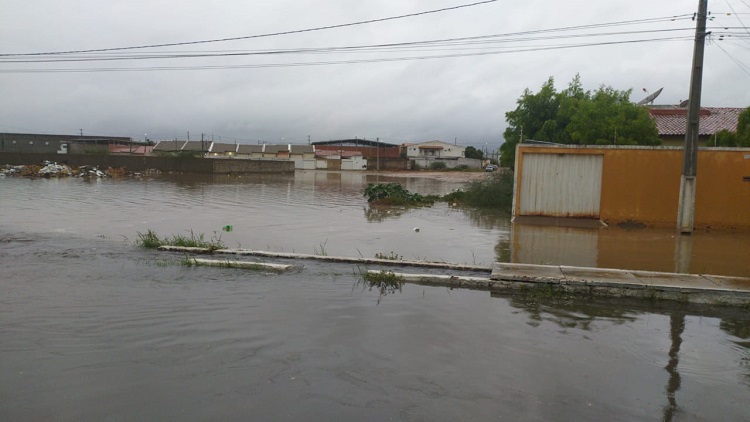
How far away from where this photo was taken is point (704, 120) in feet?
112

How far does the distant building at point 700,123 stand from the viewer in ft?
103

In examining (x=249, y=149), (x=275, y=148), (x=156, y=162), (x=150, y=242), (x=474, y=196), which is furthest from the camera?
(x=275, y=148)

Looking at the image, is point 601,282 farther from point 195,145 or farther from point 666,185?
point 195,145

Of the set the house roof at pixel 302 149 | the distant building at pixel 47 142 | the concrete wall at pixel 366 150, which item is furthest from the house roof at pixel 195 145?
the concrete wall at pixel 366 150

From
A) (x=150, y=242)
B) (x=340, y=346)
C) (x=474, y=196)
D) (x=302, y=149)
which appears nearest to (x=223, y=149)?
(x=302, y=149)

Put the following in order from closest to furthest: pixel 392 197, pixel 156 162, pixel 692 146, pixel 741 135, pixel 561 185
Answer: pixel 692 146, pixel 561 185, pixel 741 135, pixel 392 197, pixel 156 162

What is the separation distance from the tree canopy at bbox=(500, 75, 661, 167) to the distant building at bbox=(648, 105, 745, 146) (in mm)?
3896

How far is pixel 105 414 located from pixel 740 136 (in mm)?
24413

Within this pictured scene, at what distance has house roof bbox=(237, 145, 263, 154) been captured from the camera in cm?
9338

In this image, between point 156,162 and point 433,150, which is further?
point 433,150

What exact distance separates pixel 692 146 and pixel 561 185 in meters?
3.64

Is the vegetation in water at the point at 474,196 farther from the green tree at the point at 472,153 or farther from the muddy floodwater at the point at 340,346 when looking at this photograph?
the green tree at the point at 472,153

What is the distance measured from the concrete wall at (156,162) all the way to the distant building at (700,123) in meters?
39.0

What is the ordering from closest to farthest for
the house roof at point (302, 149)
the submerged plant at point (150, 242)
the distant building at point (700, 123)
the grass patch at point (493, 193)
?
the submerged plant at point (150, 242) < the grass patch at point (493, 193) < the distant building at point (700, 123) < the house roof at point (302, 149)
